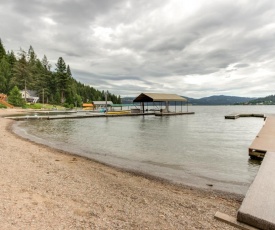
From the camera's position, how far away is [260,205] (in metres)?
5.07

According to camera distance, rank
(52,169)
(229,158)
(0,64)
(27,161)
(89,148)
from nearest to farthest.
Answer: (52,169)
(27,161)
(229,158)
(89,148)
(0,64)

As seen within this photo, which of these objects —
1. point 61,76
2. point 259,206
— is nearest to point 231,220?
point 259,206

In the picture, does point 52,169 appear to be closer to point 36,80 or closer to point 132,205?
point 132,205

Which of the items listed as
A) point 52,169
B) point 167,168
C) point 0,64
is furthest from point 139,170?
point 0,64

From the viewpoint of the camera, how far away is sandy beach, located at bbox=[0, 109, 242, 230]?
14.4 feet

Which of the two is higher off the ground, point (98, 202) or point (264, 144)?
point (264, 144)

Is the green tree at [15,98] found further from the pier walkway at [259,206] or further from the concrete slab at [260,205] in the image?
the concrete slab at [260,205]

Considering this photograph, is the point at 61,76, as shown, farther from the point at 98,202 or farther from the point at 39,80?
the point at 98,202

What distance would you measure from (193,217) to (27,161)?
7870 mm

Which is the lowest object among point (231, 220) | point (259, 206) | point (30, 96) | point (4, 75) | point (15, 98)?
point (231, 220)

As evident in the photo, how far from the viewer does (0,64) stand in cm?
7981

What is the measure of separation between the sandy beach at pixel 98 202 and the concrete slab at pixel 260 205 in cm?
58

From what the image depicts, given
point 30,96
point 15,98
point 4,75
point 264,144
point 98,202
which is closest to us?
point 98,202

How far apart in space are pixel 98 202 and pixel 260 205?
430cm
